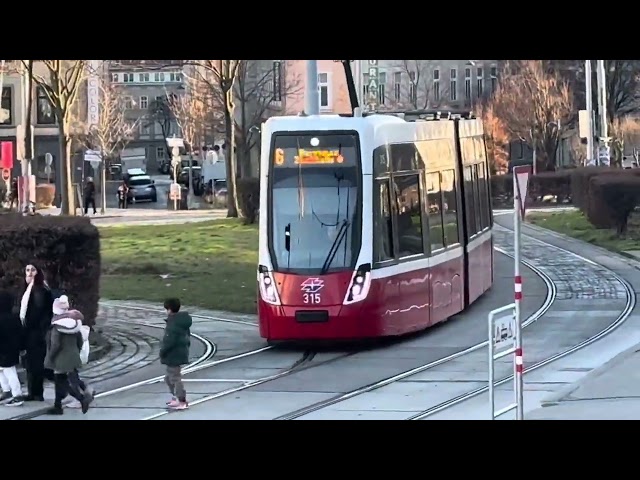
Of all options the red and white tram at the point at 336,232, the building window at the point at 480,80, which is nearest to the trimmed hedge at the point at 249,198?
the red and white tram at the point at 336,232

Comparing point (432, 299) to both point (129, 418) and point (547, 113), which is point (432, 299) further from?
point (547, 113)

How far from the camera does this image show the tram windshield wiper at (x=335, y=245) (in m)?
18.0

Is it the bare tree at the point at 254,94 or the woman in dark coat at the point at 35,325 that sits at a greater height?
the bare tree at the point at 254,94

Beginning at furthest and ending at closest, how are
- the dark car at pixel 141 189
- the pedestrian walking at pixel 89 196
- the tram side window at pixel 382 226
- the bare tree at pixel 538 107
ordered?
the dark car at pixel 141 189, the bare tree at pixel 538 107, the pedestrian walking at pixel 89 196, the tram side window at pixel 382 226

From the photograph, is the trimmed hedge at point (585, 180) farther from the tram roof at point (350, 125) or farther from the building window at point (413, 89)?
the building window at point (413, 89)

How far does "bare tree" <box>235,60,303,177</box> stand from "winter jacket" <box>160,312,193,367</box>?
3490 centimetres

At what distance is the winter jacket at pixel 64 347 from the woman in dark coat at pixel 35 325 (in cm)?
79

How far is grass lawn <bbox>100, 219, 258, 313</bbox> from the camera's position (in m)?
26.0

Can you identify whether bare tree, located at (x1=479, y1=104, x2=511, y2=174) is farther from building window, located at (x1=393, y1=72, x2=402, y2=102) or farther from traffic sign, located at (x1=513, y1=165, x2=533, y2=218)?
traffic sign, located at (x1=513, y1=165, x2=533, y2=218)

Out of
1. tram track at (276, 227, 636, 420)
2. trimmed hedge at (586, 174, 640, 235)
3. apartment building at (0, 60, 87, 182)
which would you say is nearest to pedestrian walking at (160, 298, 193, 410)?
tram track at (276, 227, 636, 420)

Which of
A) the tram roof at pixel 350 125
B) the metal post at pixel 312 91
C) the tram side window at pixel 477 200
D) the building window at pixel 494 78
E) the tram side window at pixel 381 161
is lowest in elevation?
the tram side window at pixel 477 200

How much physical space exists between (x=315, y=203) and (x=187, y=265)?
12836 mm
